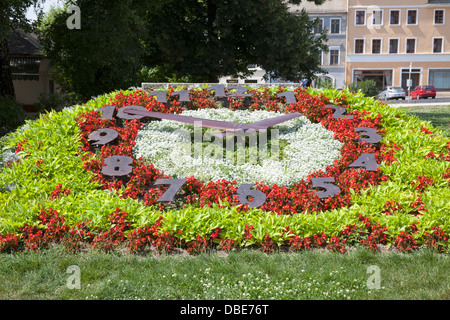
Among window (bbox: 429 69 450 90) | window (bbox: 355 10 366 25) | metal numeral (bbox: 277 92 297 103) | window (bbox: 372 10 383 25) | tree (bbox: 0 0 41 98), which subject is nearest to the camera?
metal numeral (bbox: 277 92 297 103)

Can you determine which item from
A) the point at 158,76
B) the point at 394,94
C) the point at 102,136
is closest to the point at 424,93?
the point at 394,94

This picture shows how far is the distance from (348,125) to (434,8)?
1567 inches

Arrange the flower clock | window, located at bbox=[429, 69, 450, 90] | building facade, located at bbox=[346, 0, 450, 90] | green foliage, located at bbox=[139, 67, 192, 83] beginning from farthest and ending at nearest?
building facade, located at bbox=[346, 0, 450, 90] < window, located at bbox=[429, 69, 450, 90] < green foliage, located at bbox=[139, 67, 192, 83] < the flower clock

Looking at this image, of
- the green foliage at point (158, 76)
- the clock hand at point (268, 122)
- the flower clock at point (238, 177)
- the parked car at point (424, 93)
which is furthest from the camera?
the parked car at point (424, 93)

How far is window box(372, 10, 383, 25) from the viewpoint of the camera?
139 ft

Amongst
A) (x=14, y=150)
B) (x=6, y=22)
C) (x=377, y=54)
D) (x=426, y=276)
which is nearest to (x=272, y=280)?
(x=426, y=276)

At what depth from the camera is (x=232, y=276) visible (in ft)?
14.2

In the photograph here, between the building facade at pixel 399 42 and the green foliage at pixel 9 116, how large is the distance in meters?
34.1

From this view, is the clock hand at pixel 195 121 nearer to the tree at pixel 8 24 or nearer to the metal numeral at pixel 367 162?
the metal numeral at pixel 367 162

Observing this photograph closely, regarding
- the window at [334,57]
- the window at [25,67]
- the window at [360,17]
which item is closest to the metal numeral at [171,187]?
the window at [25,67]

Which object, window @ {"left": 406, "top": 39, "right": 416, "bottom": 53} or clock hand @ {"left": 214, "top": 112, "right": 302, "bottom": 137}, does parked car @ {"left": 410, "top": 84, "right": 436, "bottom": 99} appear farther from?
clock hand @ {"left": 214, "top": 112, "right": 302, "bottom": 137}

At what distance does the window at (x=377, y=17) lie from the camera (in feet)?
139

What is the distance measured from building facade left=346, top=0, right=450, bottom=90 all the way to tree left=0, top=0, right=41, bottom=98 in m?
33.4

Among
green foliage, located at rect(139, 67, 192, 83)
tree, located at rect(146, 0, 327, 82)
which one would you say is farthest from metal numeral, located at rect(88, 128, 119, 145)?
green foliage, located at rect(139, 67, 192, 83)
